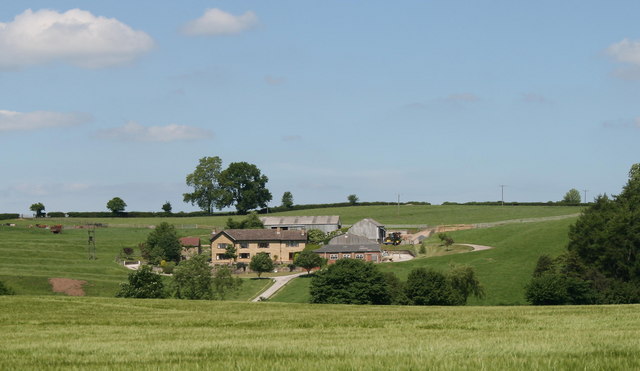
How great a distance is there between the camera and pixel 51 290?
4237 inches

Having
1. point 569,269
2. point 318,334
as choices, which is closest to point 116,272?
point 569,269

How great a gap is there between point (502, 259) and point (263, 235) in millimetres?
53755

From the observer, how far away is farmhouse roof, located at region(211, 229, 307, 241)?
156750 millimetres

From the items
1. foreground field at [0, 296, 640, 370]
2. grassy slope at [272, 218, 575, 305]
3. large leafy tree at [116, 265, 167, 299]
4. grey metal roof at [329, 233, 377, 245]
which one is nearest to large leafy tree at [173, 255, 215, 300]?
large leafy tree at [116, 265, 167, 299]

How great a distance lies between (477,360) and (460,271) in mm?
88937

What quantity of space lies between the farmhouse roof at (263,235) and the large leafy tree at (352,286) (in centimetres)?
5863

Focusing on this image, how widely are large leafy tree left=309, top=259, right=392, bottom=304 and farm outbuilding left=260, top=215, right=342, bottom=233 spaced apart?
8509 cm

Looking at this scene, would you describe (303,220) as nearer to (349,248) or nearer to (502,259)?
(349,248)

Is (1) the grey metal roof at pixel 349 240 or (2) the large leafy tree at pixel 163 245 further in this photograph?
(1) the grey metal roof at pixel 349 240

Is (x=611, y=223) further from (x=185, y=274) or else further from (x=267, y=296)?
(x=185, y=274)

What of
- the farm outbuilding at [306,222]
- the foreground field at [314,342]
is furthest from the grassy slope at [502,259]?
the foreground field at [314,342]

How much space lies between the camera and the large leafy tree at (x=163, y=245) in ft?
481

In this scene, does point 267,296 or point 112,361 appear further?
point 267,296

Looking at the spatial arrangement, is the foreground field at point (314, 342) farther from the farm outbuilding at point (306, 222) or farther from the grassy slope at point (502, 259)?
the farm outbuilding at point (306, 222)
